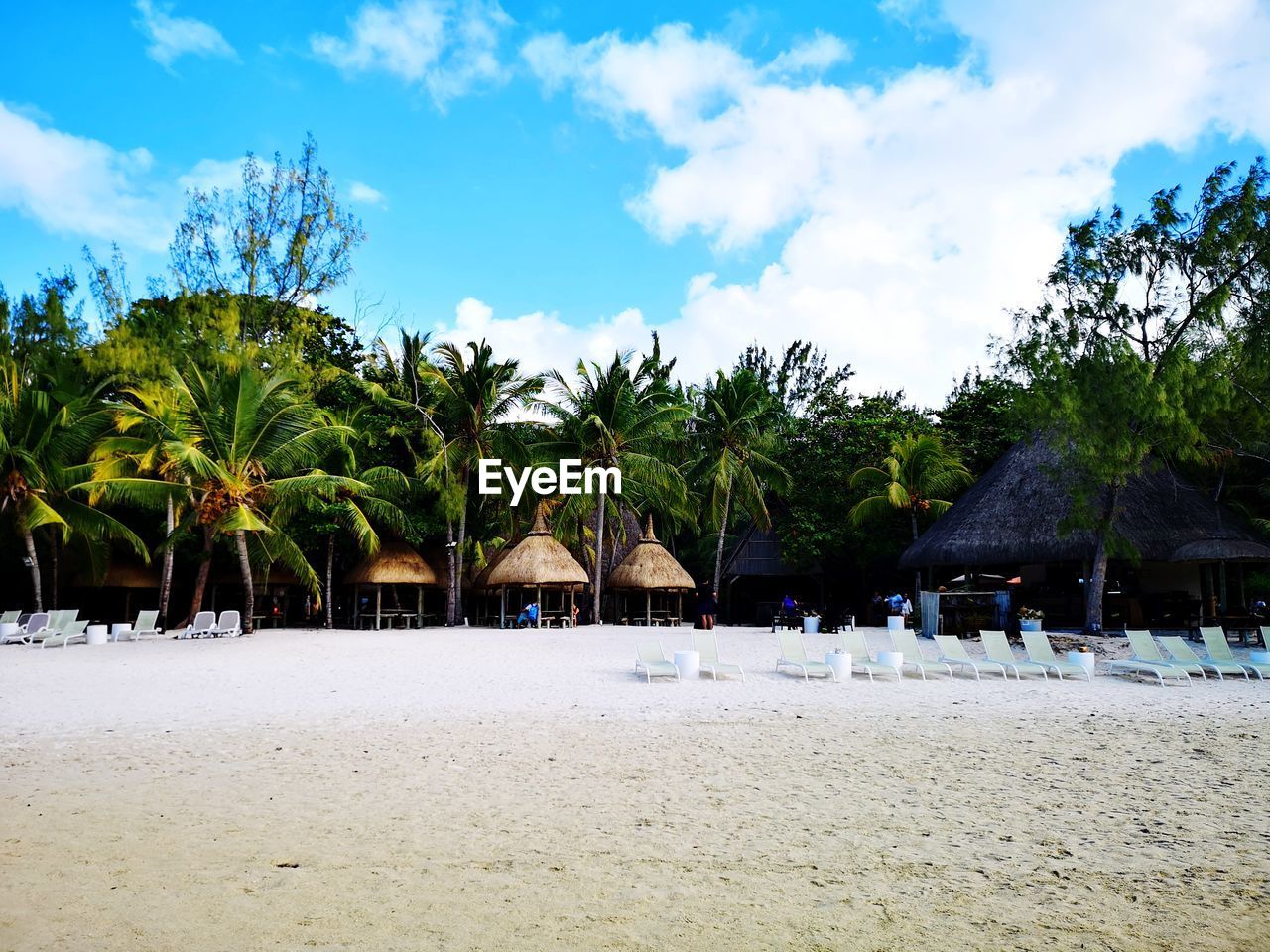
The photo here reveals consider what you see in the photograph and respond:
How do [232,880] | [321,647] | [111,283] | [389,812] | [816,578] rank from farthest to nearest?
[816,578] → [111,283] → [321,647] → [389,812] → [232,880]

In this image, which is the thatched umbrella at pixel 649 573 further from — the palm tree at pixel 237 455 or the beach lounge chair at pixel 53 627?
the beach lounge chair at pixel 53 627

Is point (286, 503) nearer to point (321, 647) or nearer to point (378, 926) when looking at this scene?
point (321, 647)

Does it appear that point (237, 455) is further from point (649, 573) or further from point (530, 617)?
point (649, 573)

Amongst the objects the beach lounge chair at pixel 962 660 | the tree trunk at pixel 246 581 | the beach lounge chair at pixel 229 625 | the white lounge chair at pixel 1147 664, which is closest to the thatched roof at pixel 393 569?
the tree trunk at pixel 246 581

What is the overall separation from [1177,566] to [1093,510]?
6.72 meters

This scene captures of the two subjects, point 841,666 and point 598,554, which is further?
point 598,554

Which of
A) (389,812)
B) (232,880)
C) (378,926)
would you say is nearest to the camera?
(378,926)

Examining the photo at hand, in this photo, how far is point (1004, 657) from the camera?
13594 millimetres

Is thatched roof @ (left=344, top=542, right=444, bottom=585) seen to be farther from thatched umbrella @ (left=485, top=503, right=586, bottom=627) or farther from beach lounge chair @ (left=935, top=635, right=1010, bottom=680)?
beach lounge chair @ (left=935, top=635, right=1010, bottom=680)

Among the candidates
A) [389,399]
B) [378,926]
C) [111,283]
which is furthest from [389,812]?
[111,283]

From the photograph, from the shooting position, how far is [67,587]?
2633cm

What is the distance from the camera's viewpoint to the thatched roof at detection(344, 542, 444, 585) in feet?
88.2

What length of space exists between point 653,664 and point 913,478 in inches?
705

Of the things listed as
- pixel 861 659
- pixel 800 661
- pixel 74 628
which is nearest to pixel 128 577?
pixel 74 628
